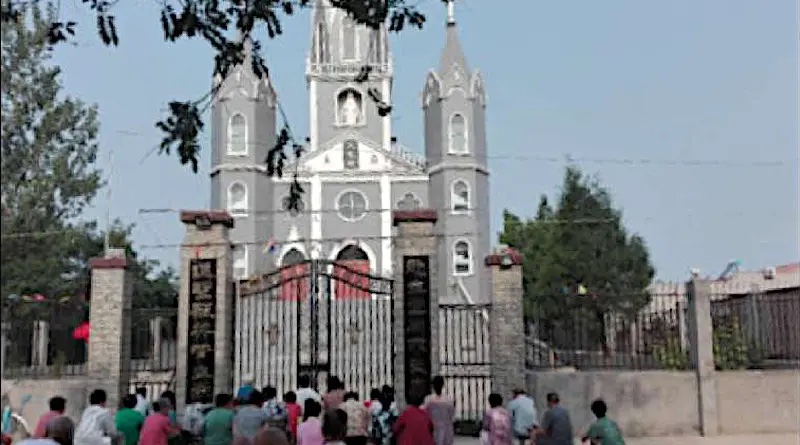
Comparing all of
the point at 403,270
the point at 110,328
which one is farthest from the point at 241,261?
the point at 403,270

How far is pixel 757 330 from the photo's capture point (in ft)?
47.9

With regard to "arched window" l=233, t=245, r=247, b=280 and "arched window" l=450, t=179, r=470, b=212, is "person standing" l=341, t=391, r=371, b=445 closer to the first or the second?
"arched window" l=233, t=245, r=247, b=280

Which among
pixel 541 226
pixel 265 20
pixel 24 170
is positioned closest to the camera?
pixel 24 170

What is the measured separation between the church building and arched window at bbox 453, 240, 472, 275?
0.06 meters

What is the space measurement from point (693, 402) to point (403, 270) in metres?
5.18

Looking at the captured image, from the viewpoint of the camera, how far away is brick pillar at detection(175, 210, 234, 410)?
13.8 m

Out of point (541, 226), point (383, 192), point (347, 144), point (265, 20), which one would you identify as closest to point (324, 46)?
point (347, 144)

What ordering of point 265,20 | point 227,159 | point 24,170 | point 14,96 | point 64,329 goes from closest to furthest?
1. point 24,170
2. point 14,96
3. point 265,20
4. point 64,329
5. point 227,159

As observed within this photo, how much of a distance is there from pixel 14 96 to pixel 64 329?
1041cm

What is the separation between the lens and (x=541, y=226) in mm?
39656

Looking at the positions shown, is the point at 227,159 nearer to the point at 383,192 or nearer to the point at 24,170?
the point at 383,192

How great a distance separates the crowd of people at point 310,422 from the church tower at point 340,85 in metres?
38.6

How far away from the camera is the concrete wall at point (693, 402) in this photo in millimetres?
13414

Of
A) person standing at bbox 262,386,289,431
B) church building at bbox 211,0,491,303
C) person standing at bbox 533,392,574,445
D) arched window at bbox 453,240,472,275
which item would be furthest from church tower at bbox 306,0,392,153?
person standing at bbox 533,392,574,445
